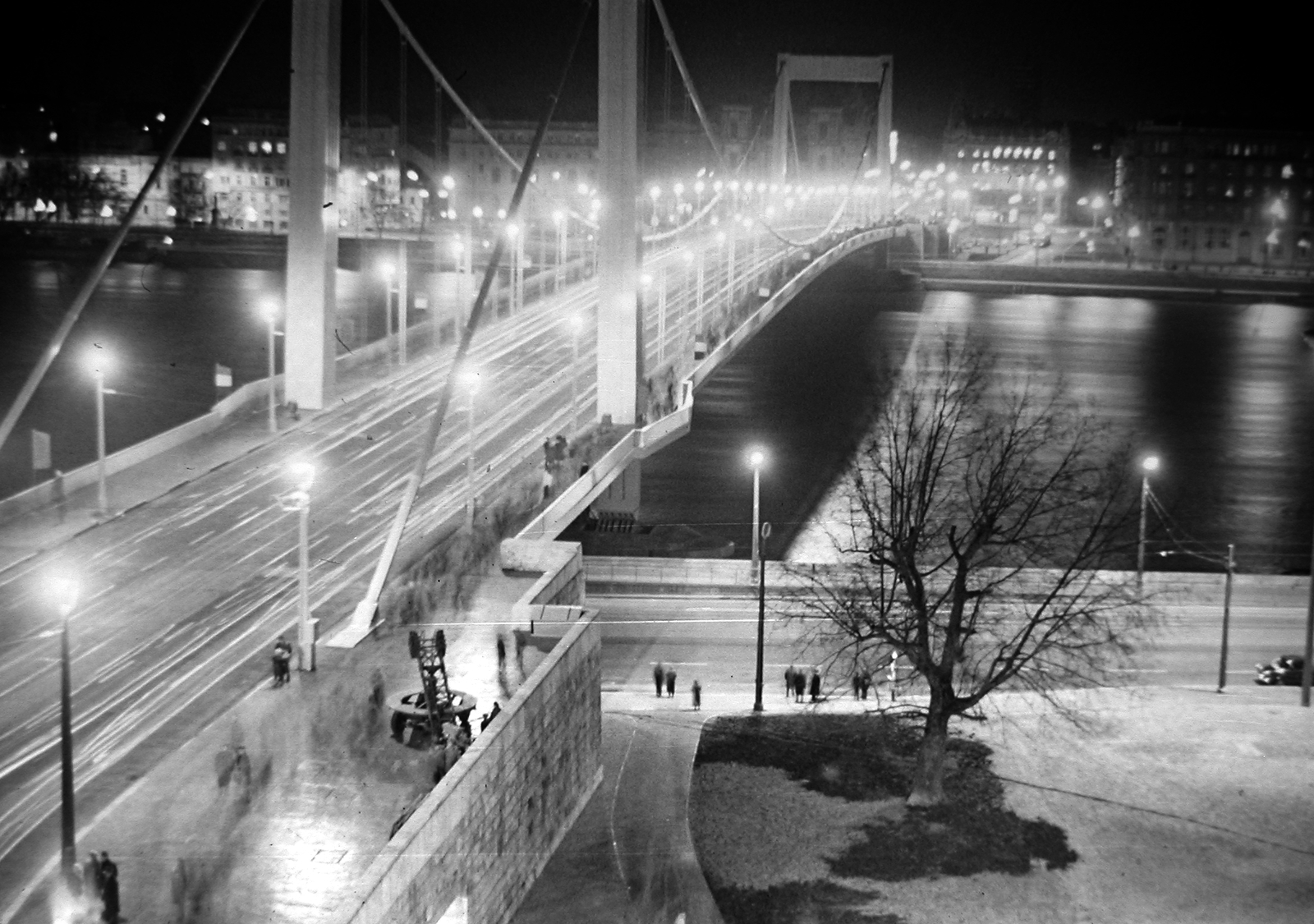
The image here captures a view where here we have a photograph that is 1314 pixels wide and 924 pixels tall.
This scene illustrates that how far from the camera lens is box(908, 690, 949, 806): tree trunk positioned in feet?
31.2

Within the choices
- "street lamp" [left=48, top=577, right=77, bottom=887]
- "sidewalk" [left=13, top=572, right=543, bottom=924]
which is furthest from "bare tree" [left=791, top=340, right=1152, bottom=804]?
"street lamp" [left=48, top=577, right=77, bottom=887]

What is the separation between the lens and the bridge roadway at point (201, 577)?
23.9 ft

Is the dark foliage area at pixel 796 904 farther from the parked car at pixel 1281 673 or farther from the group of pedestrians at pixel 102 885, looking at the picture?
the parked car at pixel 1281 673

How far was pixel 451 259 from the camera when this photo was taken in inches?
1438

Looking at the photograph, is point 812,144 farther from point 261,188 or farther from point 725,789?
point 725,789

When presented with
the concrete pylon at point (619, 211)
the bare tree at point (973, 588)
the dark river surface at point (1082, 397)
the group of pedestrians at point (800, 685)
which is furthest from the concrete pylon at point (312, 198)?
the group of pedestrians at point (800, 685)

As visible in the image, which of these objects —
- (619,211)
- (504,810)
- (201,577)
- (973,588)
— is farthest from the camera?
(619,211)

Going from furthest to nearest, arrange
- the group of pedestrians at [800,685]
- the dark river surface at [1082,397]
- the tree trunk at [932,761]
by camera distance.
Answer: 1. the dark river surface at [1082,397]
2. the group of pedestrians at [800,685]
3. the tree trunk at [932,761]

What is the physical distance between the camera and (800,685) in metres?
11.2

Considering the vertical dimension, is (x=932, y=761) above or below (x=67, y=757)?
below

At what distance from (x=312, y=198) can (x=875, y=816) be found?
28.1 ft

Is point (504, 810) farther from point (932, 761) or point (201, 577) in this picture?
point (201, 577)

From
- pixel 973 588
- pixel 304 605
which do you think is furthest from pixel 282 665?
pixel 973 588

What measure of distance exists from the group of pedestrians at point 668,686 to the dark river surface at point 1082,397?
4634 mm
